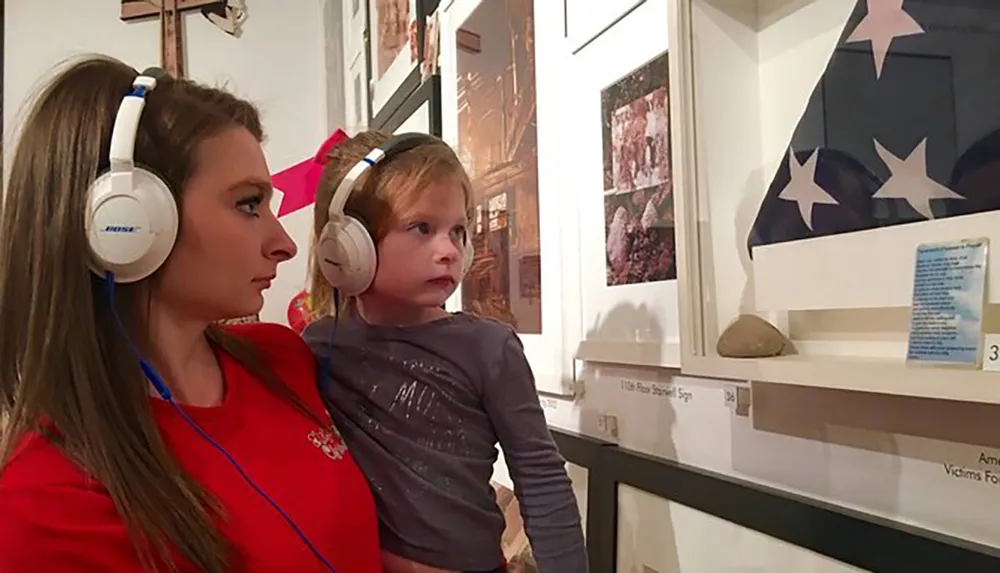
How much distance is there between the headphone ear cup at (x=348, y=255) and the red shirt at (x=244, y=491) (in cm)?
11

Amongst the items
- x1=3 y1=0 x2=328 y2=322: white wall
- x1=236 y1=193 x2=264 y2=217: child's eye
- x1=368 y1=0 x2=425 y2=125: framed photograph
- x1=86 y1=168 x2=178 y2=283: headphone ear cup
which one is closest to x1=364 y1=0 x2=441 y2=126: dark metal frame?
x1=368 y1=0 x2=425 y2=125: framed photograph

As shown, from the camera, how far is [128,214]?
2.43 feet

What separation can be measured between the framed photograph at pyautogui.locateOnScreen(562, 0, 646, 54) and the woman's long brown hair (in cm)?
63

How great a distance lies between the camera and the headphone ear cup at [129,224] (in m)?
0.74

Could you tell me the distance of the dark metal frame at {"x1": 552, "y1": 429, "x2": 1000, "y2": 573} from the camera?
0.73 meters

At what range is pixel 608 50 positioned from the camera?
4.09 ft

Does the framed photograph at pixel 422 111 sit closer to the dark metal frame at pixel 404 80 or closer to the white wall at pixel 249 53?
the dark metal frame at pixel 404 80

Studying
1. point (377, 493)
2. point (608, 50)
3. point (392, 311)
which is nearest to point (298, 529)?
point (377, 493)

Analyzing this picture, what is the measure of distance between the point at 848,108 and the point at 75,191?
2.26ft

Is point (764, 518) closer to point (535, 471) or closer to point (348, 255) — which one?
point (535, 471)

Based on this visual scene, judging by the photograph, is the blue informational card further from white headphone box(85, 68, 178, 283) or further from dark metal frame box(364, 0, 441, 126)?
dark metal frame box(364, 0, 441, 126)

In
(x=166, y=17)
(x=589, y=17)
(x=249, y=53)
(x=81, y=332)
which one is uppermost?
(x=166, y=17)

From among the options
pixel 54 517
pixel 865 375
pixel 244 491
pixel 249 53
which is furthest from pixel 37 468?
pixel 249 53

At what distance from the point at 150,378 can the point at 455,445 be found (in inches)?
13.1
